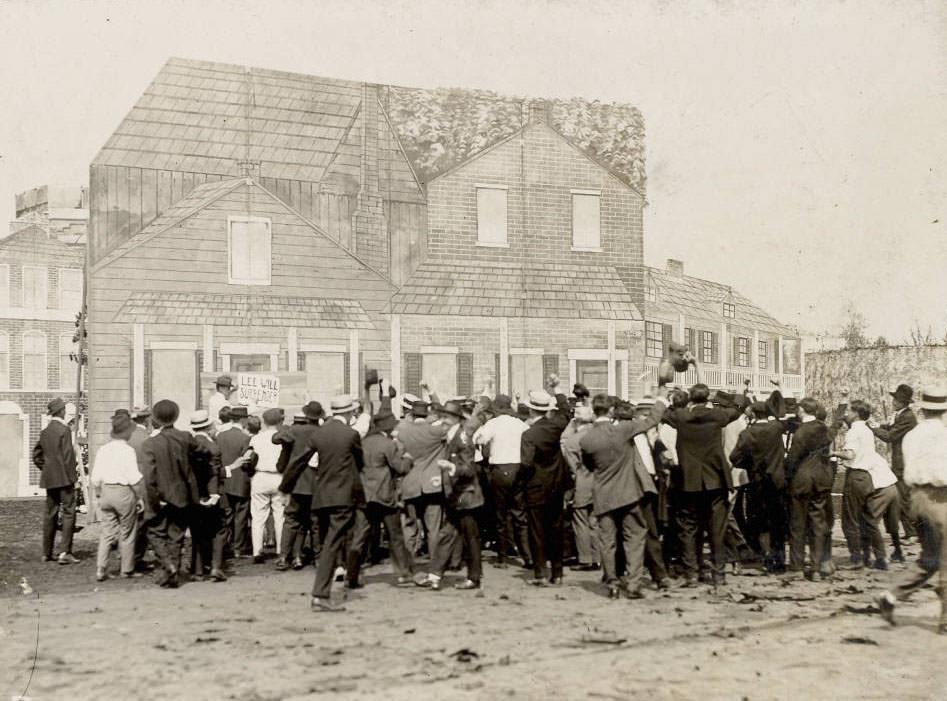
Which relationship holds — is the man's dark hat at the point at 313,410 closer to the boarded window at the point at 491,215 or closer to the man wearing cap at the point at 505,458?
the man wearing cap at the point at 505,458

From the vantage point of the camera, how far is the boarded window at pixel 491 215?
1452 cm

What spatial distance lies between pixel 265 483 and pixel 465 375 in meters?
4.16

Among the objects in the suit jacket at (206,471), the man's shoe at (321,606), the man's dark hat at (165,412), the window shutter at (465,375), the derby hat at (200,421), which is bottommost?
the man's shoe at (321,606)

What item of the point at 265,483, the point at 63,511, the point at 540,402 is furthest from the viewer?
the point at 63,511

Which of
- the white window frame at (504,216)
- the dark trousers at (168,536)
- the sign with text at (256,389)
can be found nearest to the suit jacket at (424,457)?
the dark trousers at (168,536)

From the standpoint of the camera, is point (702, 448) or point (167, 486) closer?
point (702, 448)

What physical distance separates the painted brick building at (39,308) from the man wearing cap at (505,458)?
790 centimetres

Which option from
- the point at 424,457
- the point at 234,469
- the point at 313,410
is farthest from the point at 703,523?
the point at 234,469

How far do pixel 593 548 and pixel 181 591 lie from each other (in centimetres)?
436

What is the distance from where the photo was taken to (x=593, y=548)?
1075cm

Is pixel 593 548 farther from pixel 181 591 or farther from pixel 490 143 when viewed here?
pixel 490 143

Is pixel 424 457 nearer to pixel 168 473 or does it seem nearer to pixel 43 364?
pixel 168 473

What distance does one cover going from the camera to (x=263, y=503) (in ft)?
36.4

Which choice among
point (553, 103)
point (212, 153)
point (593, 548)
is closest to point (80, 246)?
point (212, 153)
